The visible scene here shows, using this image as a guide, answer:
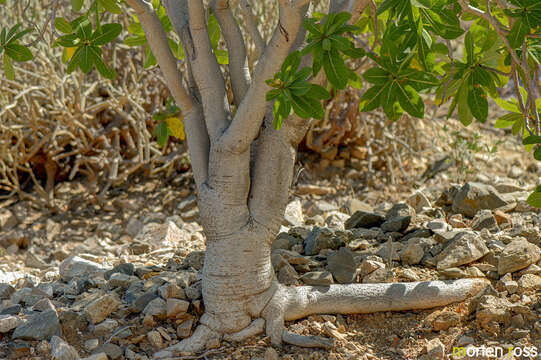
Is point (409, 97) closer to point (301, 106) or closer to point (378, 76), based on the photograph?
point (378, 76)

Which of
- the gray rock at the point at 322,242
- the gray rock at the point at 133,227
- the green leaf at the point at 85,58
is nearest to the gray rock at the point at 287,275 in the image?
the gray rock at the point at 322,242

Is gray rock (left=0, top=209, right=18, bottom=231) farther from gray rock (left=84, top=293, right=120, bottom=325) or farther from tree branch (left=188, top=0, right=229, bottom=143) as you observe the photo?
tree branch (left=188, top=0, right=229, bottom=143)

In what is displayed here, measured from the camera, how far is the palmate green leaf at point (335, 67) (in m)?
1.98

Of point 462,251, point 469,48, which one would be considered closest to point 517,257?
point 462,251

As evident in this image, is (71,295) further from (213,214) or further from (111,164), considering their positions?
(111,164)

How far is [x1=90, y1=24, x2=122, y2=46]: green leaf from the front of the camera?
2418 millimetres

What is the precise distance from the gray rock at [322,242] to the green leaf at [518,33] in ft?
5.01

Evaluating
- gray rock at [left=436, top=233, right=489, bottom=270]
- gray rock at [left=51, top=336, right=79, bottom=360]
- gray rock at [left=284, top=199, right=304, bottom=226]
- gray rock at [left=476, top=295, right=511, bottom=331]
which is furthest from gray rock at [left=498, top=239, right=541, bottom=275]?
gray rock at [left=51, top=336, right=79, bottom=360]

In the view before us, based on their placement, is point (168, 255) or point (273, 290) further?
point (168, 255)

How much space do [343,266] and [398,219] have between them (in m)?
0.73

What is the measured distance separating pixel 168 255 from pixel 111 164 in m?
2.21

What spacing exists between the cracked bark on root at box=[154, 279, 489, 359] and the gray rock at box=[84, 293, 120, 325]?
0.45 metres

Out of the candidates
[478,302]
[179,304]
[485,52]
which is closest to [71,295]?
[179,304]

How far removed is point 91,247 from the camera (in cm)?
488
